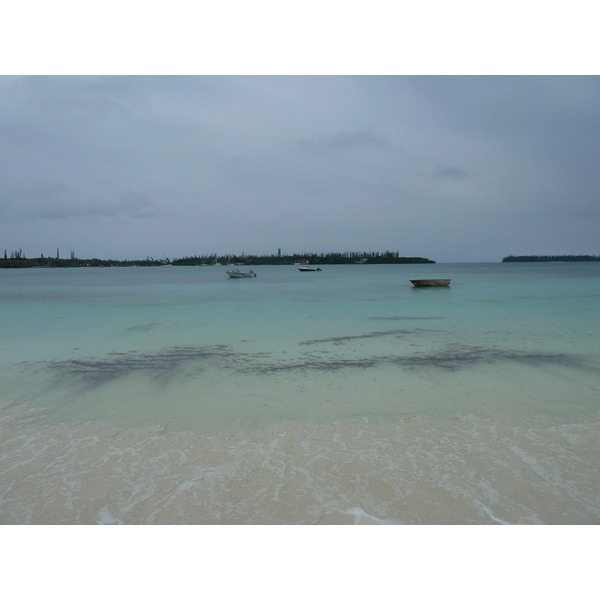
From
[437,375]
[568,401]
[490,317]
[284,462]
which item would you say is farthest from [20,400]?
[490,317]

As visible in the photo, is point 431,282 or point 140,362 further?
point 431,282

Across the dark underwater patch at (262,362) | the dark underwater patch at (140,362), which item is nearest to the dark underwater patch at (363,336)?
the dark underwater patch at (262,362)

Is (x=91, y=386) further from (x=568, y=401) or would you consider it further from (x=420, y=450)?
(x=568, y=401)

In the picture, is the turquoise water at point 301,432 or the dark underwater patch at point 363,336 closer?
the turquoise water at point 301,432

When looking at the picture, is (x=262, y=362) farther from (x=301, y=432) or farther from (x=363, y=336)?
(x=363, y=336)

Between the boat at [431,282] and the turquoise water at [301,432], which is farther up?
the boat at [431,282]

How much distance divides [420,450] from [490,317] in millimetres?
16879

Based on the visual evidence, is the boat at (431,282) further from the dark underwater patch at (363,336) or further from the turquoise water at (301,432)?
the turquoise water at (301,432)

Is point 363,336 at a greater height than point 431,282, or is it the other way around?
point 431,282

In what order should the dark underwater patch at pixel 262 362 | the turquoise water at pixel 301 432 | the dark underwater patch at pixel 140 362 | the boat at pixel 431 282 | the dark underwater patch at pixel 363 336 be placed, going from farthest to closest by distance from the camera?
1. the boat at pixel 431 282
2. the dark underwater patch at pixel 363 336
3. the dark underwater patch at pixel 262 362
4. the dark underwater patch at pixel 140 362
5. the turquoise water at pixel 301 432

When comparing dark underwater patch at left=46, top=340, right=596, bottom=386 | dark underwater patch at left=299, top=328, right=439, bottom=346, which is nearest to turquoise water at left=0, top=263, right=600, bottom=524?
dark underwater patch at left=46, top=340, right=596, bottom=386

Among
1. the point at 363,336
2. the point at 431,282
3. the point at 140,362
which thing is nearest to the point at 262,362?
the point at 140,362

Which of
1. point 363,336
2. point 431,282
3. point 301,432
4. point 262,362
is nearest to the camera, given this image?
point 301,432

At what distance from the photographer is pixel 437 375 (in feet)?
29.8
